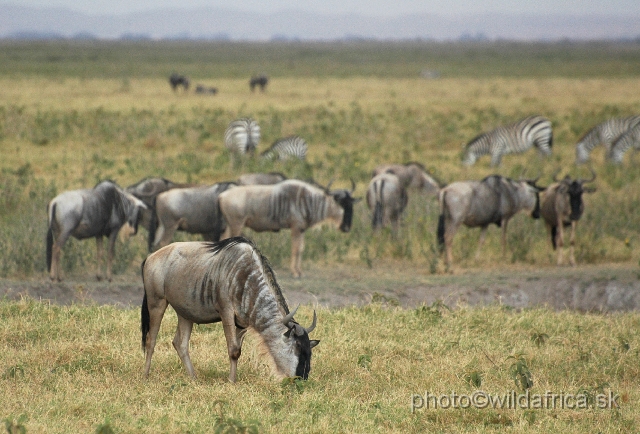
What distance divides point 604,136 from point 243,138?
9.69 m

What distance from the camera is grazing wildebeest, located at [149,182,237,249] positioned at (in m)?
11.0

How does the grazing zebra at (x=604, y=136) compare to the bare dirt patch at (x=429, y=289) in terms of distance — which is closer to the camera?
the bare dirt patch at (x=429, y=289)

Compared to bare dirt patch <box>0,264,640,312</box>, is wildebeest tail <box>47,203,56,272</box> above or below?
above

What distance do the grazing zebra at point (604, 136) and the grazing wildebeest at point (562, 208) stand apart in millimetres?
9330

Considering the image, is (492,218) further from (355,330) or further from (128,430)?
(128,430)

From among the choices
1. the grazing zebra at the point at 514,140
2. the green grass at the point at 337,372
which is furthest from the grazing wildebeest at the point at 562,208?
the grazing zebra at the point at 514,140

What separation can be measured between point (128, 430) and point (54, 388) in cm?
112

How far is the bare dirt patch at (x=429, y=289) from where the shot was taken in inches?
374

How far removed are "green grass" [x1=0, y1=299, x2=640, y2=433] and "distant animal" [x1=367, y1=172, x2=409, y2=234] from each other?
4172mm

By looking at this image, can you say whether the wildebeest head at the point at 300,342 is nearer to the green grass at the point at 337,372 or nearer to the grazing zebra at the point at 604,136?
the green grass at the point at 337,372

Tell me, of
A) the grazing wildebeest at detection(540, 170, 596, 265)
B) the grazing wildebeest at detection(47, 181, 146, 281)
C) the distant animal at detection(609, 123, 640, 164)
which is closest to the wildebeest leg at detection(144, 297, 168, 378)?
the grazing wildebeest at detection(47, 181, 146, 281)

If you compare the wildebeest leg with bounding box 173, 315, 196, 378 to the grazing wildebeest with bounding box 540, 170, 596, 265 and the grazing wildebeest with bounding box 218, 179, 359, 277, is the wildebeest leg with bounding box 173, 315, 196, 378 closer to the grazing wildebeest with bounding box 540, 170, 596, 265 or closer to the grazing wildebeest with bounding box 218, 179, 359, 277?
the grazing wildebeest with bounding box 218, 179, 359, 277

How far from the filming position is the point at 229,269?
5980 mm

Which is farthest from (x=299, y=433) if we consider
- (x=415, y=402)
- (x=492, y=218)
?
(x=492, y=218)
